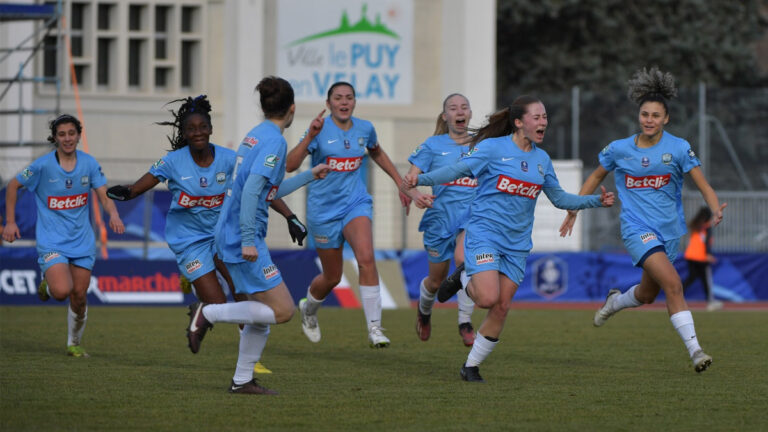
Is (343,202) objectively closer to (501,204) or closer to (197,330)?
(501,204)

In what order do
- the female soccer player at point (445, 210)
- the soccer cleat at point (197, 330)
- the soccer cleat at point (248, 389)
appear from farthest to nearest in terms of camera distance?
1. the female soccer player at point (445, 210)
2. the soccer cleat at point (197, 330)
3. the soccer cleat at point (248, 389)

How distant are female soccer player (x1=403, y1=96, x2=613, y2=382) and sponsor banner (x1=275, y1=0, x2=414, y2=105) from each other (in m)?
19.8

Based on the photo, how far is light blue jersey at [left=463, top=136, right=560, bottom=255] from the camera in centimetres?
997

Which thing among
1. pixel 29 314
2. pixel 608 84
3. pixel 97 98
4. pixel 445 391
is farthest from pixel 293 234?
pixel 608 84

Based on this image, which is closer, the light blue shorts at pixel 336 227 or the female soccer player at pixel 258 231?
the female soccer player at pixel 258 231

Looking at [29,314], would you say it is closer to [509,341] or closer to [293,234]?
[509,341]

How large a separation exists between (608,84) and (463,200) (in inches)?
1149

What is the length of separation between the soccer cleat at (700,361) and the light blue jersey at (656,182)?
1.02 m

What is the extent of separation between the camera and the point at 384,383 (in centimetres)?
1003

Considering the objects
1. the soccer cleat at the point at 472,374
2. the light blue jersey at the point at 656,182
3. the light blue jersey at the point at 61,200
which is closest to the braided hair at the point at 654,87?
the light blue jersey at the point at 656,182

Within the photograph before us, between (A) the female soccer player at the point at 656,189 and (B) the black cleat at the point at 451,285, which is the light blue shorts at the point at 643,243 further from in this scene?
(B) the black cleat at the point at 451,285

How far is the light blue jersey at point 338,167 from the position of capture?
11.9m

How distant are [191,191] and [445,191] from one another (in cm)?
324

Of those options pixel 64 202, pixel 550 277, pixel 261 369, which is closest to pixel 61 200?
pixel 64 202
